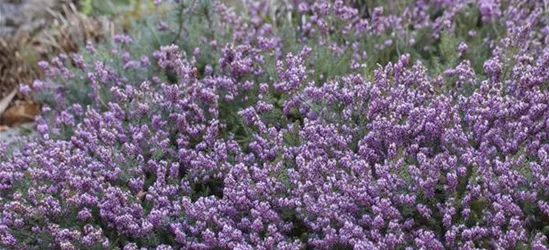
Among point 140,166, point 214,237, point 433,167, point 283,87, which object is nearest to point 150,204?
point 140,166

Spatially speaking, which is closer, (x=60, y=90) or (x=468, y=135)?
(x=468, y=135)

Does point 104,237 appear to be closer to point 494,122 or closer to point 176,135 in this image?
point 176,135

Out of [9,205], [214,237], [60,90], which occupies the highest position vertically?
[60,90]

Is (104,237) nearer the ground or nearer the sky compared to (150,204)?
nearer the ground

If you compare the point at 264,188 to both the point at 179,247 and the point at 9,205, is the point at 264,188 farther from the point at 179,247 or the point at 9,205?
the point at 9,205

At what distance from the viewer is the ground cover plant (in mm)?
2529

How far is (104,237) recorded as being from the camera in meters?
2.67

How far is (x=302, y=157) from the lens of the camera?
2707mm

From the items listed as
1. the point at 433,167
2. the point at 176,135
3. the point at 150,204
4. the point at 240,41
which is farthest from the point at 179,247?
the point at 240,41

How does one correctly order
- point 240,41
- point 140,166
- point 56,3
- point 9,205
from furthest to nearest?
1. point 56,3
2. point 240,41
3. point 140,166
4. point 9,205

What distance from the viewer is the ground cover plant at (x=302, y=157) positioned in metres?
2.53

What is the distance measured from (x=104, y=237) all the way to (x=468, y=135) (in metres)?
1.21

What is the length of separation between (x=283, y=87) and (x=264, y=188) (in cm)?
50

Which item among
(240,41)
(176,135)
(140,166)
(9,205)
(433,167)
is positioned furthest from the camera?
(240,41)
